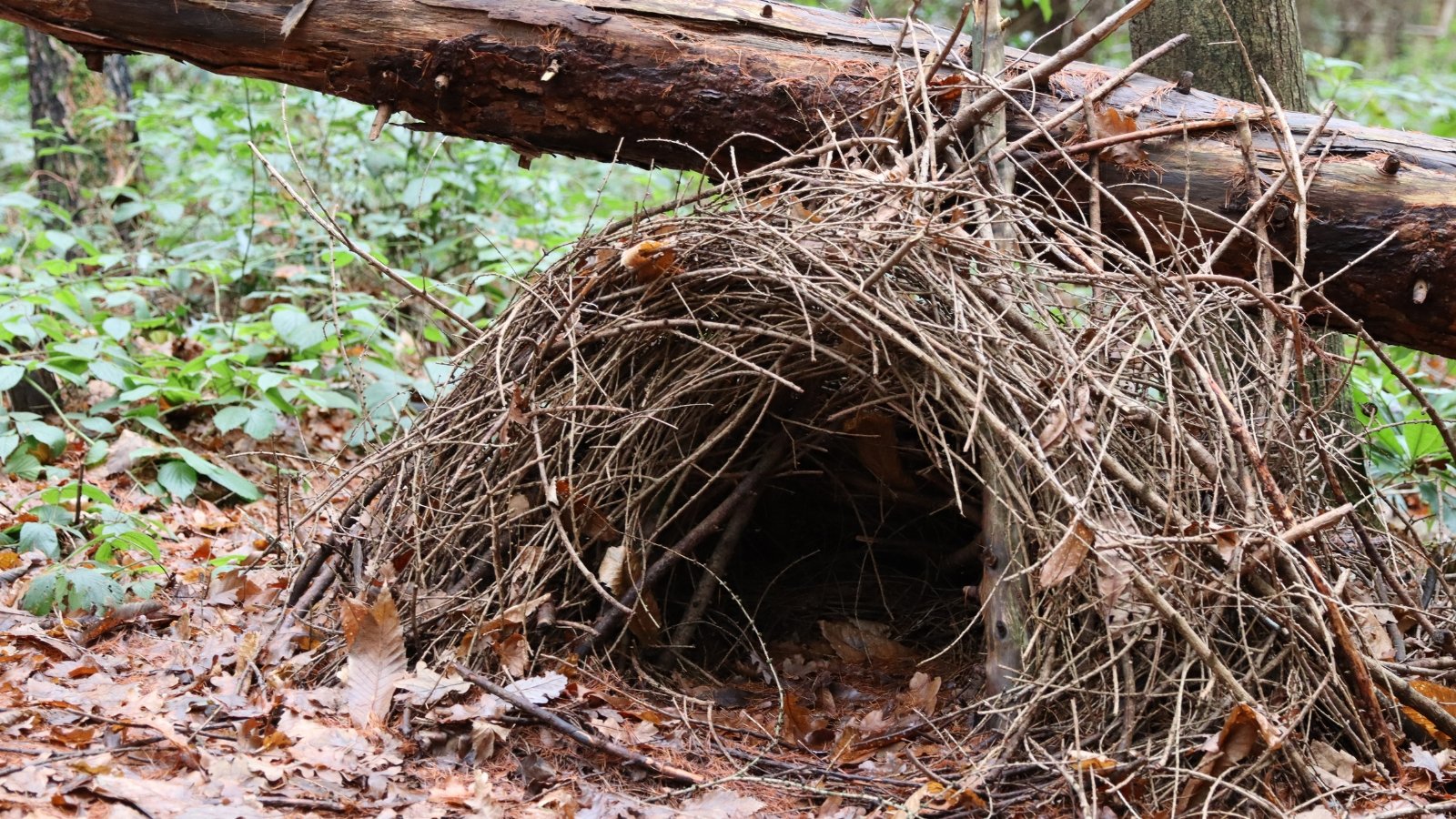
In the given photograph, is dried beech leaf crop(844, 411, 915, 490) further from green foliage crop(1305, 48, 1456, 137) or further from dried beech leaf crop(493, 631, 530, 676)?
green foliage crop(1305, 48, 1456, 137)

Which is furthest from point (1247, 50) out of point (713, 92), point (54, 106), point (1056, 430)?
point (54, 106)

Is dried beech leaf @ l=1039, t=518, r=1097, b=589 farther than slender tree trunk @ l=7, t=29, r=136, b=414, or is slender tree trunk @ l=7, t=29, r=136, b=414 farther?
slender tree trunk @ l=7, t=29, r=136, b=414

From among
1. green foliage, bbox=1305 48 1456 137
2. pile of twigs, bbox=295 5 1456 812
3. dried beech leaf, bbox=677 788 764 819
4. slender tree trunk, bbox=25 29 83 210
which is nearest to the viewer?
dried beech leaf, bbox=677 788 764 819

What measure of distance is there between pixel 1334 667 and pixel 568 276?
209 cm

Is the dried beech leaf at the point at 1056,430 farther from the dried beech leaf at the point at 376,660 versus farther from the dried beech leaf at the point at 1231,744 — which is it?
the dried beech leaf at the point at 376,660

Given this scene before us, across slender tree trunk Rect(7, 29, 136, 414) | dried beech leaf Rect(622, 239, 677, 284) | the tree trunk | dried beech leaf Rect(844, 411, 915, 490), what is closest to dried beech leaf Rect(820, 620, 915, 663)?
dried beech leaf Rect(844, 411, 915, 490)

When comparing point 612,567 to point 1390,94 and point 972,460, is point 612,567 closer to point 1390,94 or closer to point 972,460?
point 972,460

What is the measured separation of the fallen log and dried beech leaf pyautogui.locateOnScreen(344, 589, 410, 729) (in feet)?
5.02

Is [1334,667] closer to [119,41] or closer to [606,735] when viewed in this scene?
[606,735]

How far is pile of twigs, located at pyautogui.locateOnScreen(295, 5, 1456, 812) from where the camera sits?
2340 mm

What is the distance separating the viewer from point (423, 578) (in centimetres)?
278

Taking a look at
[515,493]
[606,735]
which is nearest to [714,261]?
[515,493]

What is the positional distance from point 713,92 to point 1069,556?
73.4 inches

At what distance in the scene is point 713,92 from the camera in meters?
3.38
